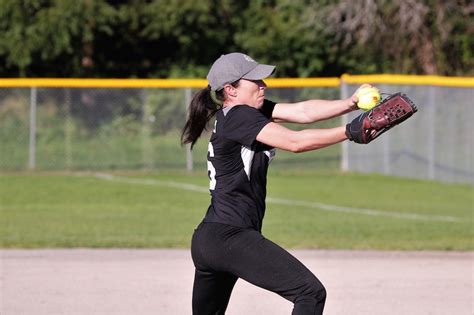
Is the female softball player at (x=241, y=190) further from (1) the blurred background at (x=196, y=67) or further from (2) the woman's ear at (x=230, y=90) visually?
(1) the blurred background at (x=196, y=67)

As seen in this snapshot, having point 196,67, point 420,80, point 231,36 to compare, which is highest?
point 231,36

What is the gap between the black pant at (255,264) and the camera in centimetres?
521

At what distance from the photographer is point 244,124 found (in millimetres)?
5223

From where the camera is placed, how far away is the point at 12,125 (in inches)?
794

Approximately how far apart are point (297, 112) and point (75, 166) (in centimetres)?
1488

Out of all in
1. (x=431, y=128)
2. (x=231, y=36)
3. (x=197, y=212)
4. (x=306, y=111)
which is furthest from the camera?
(x=231, y=36)

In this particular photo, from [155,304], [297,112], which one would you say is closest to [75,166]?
[155,304]

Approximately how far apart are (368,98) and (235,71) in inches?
27.3

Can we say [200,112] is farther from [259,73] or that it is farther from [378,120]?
[378,120]

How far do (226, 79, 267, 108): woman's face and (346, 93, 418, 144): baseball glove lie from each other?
24.2 inches

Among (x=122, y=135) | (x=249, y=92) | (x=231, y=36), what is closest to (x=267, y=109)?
(x=249, y=92)

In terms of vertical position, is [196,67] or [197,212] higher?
[196,67]

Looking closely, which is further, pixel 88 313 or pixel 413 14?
pixel 413 14

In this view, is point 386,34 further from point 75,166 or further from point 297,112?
point 297,112
